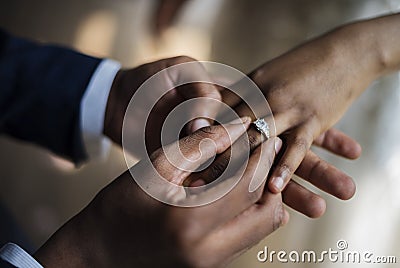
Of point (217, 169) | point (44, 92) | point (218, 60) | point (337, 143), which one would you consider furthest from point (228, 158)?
point (218, 60)

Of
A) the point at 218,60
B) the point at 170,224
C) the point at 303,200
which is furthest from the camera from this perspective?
the point at 218,60

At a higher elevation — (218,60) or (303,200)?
(303,200)

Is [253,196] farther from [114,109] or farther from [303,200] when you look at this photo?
[114,109]

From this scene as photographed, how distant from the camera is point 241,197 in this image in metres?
0.39

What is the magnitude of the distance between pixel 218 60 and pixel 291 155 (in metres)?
0.57

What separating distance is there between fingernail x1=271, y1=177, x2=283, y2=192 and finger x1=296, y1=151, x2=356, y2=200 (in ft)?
0.23

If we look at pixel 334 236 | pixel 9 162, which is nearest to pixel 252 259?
pixel 334 236

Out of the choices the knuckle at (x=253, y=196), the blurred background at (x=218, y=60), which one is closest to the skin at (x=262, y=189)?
the knuckle at (x=253, y=196)

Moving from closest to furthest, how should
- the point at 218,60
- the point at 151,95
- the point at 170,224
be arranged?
the point at 170,224, the point at 151,95, the point at 218,60

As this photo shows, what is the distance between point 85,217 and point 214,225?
99 mm

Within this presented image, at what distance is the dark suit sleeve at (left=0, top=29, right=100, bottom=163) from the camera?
0.67 m

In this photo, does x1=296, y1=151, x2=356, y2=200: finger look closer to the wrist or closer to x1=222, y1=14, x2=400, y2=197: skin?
x1=222, y1=14, x2=400, y2=197: skin

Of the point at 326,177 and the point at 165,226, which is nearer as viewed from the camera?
the point at 165,226

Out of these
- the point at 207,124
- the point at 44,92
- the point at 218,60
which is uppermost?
the point at 207,124
